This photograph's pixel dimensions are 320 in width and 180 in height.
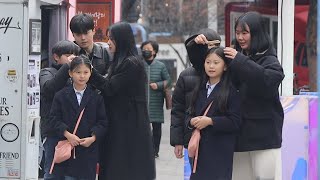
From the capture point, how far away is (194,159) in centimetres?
502

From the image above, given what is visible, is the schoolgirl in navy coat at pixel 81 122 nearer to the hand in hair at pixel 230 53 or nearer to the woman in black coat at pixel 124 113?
the woman in black coat at pixel 124 113

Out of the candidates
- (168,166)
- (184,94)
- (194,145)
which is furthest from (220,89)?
(168,166)

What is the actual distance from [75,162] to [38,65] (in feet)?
7.89

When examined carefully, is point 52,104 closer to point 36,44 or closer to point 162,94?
point 36,44

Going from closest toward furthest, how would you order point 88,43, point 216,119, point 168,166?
point 216,119 < point 88,43 < point 168,166

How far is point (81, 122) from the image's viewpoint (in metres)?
5.45

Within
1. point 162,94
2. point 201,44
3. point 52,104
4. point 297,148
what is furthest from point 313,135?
point 162,94

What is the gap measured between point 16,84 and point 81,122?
2141 mm

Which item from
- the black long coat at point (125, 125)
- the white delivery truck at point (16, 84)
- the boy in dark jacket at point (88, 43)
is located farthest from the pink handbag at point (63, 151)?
the white delivery truck at point (16, 84)

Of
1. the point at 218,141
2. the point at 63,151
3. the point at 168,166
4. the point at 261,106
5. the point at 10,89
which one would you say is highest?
the point at 10,89

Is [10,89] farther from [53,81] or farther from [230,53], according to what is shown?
[230,53]

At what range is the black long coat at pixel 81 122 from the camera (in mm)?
5438

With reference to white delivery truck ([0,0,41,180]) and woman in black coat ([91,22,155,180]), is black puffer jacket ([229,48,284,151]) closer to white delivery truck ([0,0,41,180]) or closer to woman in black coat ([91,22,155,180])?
woman in black coat ([91,22,155,180])

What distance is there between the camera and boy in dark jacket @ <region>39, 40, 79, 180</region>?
5622 mm
